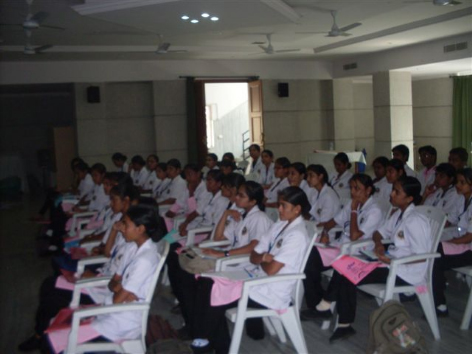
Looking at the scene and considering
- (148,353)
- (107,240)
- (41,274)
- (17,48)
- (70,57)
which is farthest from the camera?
(70,57)

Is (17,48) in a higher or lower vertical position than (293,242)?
higher

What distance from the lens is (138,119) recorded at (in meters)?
11.5

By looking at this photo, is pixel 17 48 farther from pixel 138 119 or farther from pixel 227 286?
pixel 227 286

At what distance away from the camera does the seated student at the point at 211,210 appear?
5055 mm

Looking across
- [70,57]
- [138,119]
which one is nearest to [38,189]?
[138,119]

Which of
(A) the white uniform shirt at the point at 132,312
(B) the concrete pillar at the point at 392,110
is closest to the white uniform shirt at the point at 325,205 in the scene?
(A) the white uniform shirt at the point at 132,312

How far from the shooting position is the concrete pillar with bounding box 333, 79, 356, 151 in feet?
42.1

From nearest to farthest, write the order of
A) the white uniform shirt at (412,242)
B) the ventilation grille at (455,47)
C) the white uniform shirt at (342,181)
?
the white uniform shirt at (412,242) < the white uniform shirt at (342,181) < the ventilation grille at (455,47)

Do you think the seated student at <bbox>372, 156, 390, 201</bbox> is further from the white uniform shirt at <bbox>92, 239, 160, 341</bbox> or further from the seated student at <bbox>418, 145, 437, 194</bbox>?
the white uniform shirt at <bbox>92, 239, 160, 341</bbox>

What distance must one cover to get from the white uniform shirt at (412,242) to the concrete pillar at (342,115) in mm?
9356

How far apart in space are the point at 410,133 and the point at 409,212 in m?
7.87

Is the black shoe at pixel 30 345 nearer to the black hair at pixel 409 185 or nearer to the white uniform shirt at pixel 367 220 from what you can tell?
the white uniform shirt at pixel 367 220

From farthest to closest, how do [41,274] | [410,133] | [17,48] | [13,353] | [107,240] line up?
[410,133] < [17,48] < [41,274] < [107,240] < [13,353]

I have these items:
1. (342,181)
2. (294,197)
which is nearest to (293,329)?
(294,197)
